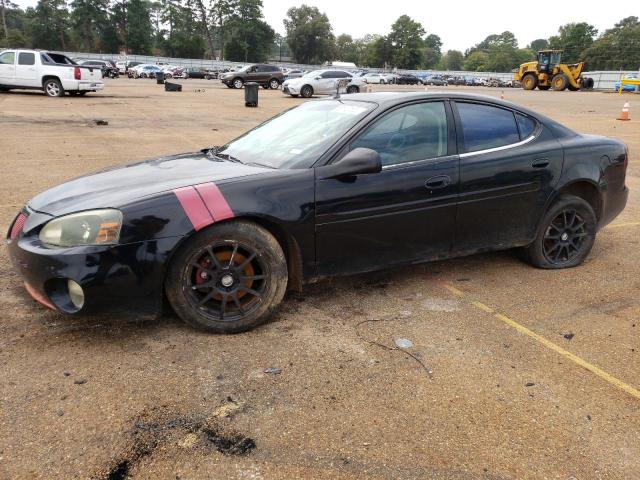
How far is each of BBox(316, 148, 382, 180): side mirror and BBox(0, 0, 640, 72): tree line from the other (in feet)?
289

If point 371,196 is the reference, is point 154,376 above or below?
below

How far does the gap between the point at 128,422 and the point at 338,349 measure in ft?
3.95

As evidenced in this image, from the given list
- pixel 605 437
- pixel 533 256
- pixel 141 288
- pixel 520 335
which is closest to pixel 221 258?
pixel 141 288

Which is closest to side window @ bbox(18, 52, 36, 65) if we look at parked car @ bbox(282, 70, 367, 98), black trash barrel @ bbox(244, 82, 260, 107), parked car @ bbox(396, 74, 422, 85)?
black trash barrel @ bbox(244, 82, 260, 107)

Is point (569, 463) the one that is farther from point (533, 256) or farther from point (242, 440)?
point (533, 256)

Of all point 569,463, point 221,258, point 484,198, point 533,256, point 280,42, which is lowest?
point 569,463

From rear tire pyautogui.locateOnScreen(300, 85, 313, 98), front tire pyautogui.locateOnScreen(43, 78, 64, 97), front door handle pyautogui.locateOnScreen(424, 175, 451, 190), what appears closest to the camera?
front door handle pyautogui.locateOnScreen(424, 175, 451, 190)

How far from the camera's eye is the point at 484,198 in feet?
12.5

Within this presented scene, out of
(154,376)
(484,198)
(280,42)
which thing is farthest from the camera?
(280,42)

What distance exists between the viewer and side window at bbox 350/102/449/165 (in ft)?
11.5

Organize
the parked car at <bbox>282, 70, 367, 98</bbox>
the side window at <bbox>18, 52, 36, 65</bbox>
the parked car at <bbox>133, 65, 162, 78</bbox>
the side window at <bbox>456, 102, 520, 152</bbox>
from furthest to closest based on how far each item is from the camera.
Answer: the parked car at <bbox>133, 65, 162, 78</bbox>
the parked car at <bbox>282, 70, 367, 98</bbox>
the side window at <bbox>18, 52, 36, 65</bbox>
the side window at <bbox>456, 102, 520, 152</bbox>

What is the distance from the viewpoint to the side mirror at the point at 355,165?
3.19 m

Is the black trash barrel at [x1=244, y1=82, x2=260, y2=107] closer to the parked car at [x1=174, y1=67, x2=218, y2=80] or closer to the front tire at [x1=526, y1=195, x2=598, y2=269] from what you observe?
the front tire at [x1=526, y1=195, x2=598, y2=269]

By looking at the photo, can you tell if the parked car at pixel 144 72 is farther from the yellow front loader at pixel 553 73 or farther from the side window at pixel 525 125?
the side window at pixel 525 125
